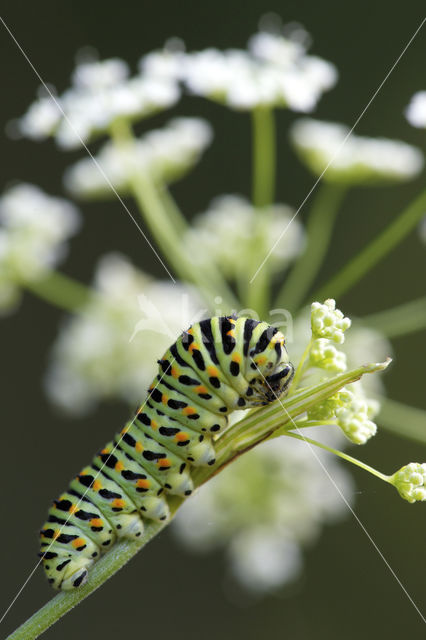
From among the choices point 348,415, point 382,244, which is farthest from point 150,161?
point 348,415

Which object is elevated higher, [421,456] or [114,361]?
[114,361]

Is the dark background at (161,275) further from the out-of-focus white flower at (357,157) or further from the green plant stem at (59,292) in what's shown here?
the green plant stem at (59,292)

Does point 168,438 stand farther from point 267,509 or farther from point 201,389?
point 267,509

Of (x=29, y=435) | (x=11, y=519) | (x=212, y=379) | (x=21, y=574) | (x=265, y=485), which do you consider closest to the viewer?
(x=212, y=379)

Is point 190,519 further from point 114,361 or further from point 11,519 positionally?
point 11,519


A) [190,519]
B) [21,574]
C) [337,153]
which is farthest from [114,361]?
[21,574]

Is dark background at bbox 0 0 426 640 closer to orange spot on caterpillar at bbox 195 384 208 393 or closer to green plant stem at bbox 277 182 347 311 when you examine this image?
green plant stem at bbox 277 182 347 311
